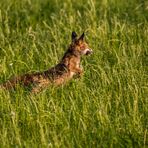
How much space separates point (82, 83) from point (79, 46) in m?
1.62

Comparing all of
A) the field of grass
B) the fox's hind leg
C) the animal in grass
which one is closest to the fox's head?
the animal in grass

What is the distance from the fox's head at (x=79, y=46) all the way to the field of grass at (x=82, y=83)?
0.40 feet

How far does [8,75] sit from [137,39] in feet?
7.51

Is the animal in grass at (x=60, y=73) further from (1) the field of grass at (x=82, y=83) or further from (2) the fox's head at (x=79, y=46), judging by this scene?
(1) the field of grass at (x=82, y=83)

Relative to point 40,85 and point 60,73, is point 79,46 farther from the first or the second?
point 40,85

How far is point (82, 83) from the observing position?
7.49 m

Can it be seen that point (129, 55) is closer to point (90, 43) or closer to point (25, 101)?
point (90, 43)

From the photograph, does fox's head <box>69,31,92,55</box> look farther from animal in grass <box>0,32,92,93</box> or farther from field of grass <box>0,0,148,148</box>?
field of grass <box>0,0,148,148</box>

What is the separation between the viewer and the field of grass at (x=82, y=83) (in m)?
6.14

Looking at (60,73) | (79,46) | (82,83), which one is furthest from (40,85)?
(79,46)

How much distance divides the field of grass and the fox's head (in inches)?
4.9

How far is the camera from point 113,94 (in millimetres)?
7336

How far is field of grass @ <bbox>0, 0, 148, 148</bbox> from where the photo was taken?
6.14 m

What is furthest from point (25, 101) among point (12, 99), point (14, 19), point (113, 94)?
point (14, 19)
